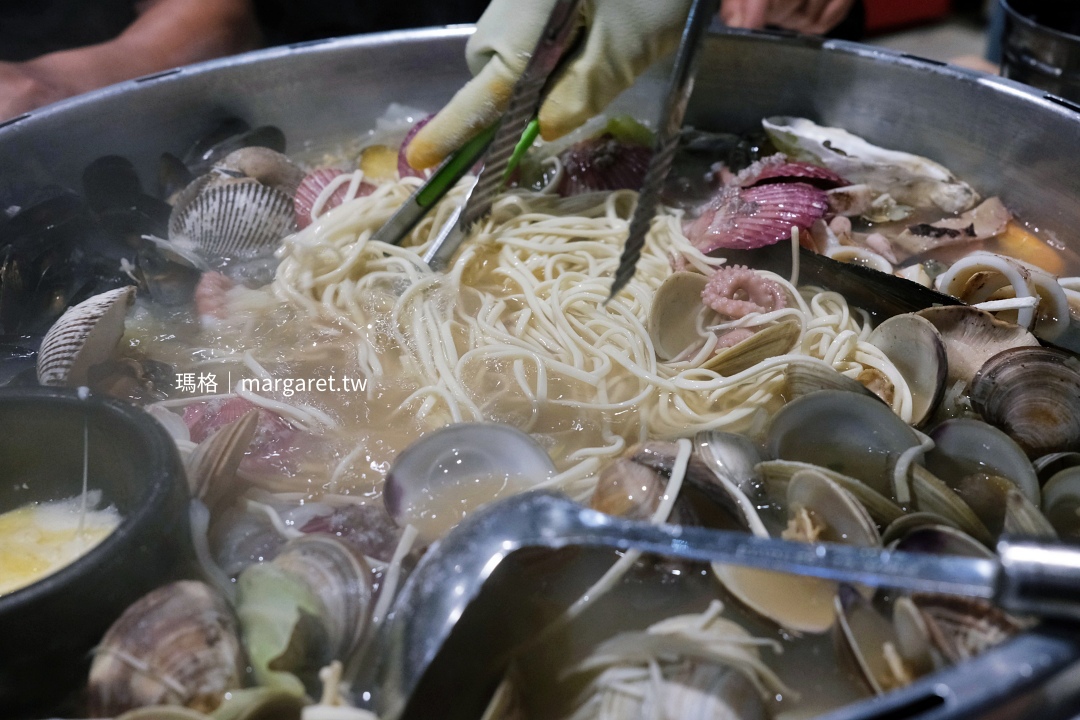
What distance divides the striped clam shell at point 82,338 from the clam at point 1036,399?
2.36 m

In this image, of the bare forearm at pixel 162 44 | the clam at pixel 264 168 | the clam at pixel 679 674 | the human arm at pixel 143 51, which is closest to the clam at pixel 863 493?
the clam at pixel 679 674

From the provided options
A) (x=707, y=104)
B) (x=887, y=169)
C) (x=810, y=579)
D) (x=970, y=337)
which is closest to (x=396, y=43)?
(x=707, y=104)

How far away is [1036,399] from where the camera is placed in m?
1.76

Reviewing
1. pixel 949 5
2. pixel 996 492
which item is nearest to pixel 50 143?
pixel 996 492

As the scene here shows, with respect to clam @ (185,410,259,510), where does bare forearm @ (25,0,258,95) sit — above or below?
above

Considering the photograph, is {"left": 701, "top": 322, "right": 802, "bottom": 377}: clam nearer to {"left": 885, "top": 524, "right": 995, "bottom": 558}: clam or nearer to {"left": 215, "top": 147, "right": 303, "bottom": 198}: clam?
{"left": 885, "top": 524, "right": 995, "bottom": 558}: clam

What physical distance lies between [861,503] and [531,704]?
0.77 m

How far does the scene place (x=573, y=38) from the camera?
8.16 ft

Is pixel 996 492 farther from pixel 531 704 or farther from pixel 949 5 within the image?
pixel 949 5

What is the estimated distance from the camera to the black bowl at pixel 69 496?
1291mm

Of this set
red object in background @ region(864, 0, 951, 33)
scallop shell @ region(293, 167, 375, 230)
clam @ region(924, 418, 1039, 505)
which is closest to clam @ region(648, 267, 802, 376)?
clam @ region(924, 418, 1039, 505)

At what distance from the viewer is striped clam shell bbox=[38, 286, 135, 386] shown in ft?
6.33

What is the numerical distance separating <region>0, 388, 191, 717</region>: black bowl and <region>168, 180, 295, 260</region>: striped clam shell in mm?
1047

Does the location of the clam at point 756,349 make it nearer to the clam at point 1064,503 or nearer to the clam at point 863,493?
the clam at point 863,493
